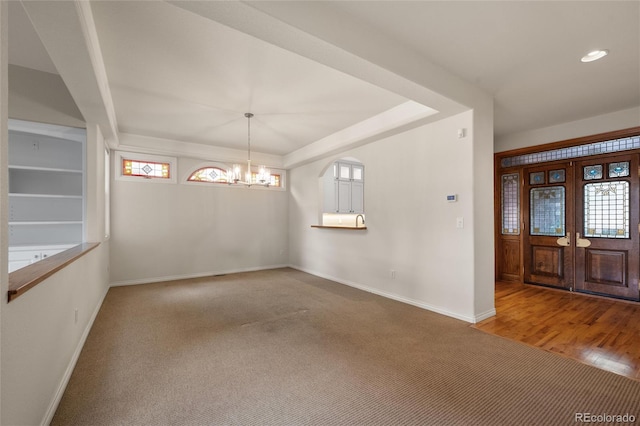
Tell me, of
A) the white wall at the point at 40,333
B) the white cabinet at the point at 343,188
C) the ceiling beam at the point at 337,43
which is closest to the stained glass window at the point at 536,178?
the ceiling beam at the point at 337,43

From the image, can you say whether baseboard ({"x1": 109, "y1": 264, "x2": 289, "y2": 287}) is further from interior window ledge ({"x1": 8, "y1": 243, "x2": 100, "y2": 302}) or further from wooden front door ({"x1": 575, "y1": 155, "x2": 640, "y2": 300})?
wooden front door ({"x1": 575, "y1": 155, "x2": 640, "y2": 300})

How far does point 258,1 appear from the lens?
180 centimetres

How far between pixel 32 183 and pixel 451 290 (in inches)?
235

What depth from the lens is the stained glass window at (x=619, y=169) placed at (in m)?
4.21

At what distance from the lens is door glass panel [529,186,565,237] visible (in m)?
4.89

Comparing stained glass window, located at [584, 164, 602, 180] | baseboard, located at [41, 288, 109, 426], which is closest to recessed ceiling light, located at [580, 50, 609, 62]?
stained glass window, located at [584, 164, 602, 180]

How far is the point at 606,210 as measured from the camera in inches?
174

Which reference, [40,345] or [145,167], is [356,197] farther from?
[40,345]

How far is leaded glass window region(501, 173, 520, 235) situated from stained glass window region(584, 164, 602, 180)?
963 mm

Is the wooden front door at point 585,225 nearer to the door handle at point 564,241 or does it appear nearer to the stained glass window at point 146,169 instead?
the door handle at point 564,241

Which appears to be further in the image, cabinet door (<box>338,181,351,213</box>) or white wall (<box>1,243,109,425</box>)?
cabinet door (<box>338,181,351,213</box>)

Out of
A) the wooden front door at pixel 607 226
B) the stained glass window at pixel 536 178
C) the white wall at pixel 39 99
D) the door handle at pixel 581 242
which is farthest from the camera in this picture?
the stained glass window at pixel 536 178

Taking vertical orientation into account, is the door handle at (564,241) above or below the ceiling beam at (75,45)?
below

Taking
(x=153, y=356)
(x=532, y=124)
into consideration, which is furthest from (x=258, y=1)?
(x=532, y=124)
